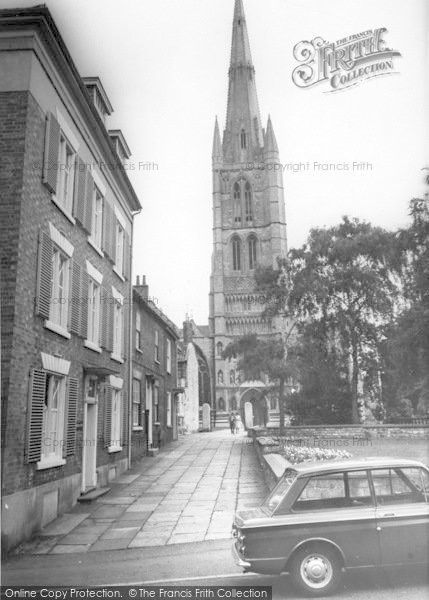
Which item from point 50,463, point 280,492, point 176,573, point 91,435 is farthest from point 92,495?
point 280,492

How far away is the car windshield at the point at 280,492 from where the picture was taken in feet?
21.9

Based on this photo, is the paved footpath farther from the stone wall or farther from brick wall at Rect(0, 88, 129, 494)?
the stone wall

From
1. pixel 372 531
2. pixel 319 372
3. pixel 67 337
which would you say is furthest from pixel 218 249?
Answer: pixel 372 531

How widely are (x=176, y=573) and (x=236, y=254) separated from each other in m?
73.5

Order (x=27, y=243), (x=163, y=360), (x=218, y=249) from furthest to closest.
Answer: (x=218, y=249) < (x=163, y=360) < (x=27, y=243)

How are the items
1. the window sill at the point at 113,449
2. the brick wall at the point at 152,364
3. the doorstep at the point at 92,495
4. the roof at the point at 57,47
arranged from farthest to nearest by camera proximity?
the brick wall at the point at 152,364
the window sill at the point at 113,449
the doorstep at the point at 92,495
the roof at the point at 57,47

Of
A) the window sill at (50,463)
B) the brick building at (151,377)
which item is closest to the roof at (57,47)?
the brick building at (151,377)

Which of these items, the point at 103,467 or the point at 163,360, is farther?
the point at 163,360

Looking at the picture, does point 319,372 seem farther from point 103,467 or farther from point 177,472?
point 103,467

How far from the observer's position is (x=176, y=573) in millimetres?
7125

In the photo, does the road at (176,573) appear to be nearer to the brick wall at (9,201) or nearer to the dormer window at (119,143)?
the brick wall at (9,201)

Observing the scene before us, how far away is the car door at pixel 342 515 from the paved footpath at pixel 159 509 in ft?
10.6

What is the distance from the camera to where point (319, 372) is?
3362 cm

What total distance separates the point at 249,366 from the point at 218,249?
49191 mm
